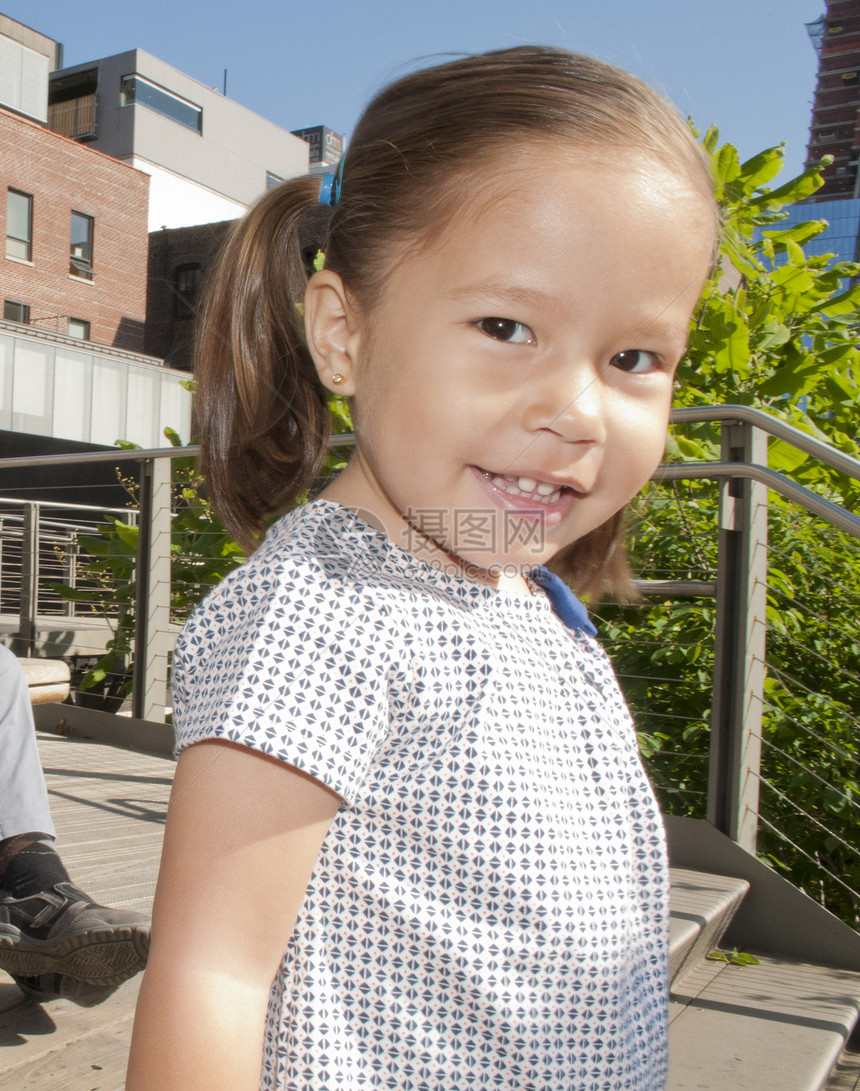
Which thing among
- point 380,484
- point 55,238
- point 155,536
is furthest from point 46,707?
point 55,238

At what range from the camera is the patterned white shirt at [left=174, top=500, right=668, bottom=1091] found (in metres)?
0.62

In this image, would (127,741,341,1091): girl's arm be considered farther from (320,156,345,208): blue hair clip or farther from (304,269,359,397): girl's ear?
(320,156,345,208): blue hair clip

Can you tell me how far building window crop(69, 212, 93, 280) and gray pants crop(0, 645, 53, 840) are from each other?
26464 millimetres

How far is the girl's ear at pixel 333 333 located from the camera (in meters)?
0.80

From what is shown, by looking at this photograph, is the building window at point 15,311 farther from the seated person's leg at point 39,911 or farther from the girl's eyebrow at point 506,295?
the girl's eyebrow at point 506,295

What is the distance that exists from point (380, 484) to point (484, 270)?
0.59ft

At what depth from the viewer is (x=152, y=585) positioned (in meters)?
3.95

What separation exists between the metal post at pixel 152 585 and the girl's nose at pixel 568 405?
3.47m

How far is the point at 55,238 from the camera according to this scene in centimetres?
2545

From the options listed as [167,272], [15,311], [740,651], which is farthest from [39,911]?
[167,272]

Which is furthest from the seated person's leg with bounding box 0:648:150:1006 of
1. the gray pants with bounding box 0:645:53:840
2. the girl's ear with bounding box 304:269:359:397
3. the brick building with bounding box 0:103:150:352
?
the brick building with bounding box 0:103:150:352

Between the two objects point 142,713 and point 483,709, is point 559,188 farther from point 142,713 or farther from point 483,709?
point 142,713

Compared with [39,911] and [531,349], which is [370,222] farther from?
[39,911]

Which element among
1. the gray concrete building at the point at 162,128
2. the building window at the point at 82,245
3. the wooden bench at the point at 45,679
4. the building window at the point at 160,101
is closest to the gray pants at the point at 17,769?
the wooden bench at the point at 45,679
